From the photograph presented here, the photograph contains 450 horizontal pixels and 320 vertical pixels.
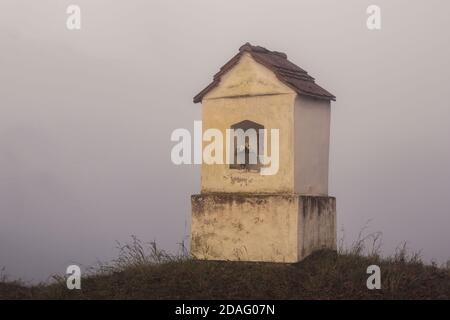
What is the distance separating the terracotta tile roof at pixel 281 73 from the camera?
12.7 meters

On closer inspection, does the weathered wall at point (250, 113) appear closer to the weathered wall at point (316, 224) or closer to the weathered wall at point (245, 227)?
the weathered wall at point (245, 227)

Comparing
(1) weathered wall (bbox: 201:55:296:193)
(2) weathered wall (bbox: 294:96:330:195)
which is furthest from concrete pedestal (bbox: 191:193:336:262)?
(2) weathered wall (bbox: 294:96:330:195)

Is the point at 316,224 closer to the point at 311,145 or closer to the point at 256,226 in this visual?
the point at 256,226

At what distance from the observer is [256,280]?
37.4 ft

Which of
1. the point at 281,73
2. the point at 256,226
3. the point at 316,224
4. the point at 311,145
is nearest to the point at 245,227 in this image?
the point at 256,226

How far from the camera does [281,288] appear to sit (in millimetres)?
11086

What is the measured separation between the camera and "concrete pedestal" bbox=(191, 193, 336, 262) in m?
12.2

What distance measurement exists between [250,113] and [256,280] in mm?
3202

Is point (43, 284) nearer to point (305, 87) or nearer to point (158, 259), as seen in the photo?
point (158, 259)

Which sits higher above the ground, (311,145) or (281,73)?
(281,73)

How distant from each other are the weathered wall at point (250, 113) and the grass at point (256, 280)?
145 centimetres
